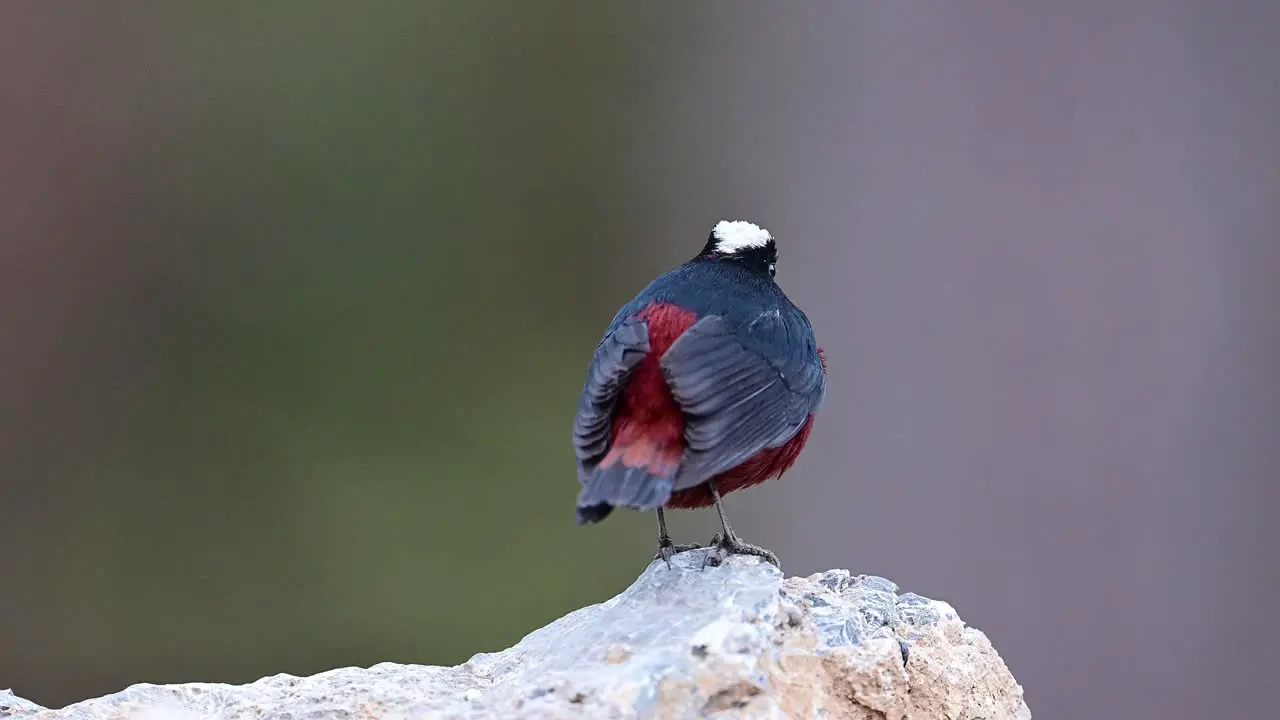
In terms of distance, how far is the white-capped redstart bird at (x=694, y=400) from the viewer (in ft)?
11.3

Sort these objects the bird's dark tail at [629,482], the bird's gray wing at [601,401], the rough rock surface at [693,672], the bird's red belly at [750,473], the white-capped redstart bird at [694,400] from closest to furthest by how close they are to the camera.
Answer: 1. the rough rock surface at [693,672]
2. the bird's dark tail at [629,482]
3. the white-capped redstart bird at [694,400]
4. the bird's gray wing at [601,401]
5. the bird's red belly at [750,473]

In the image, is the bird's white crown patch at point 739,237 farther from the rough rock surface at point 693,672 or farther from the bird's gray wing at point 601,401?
the rough rock surface at point 693,672

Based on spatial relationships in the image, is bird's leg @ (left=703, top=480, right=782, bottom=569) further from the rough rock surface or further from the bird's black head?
the bird's black head

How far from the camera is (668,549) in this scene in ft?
12.3

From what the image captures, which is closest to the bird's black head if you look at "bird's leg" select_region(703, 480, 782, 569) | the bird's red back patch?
the bird's red back patch

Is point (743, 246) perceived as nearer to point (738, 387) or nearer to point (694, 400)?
point (738, 387)

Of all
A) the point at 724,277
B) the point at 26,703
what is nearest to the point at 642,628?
the point at 724,277

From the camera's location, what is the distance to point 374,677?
3.26m

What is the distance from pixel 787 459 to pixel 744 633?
48.0 inches

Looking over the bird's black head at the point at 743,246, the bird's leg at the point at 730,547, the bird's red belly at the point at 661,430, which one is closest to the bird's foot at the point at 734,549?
the bird's leg at the point at 730,547

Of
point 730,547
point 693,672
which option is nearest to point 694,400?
point 730,547

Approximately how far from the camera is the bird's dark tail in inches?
128

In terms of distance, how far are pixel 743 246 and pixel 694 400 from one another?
1.19m

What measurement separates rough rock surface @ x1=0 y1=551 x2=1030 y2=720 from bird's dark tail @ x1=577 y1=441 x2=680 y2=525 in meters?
0.27
